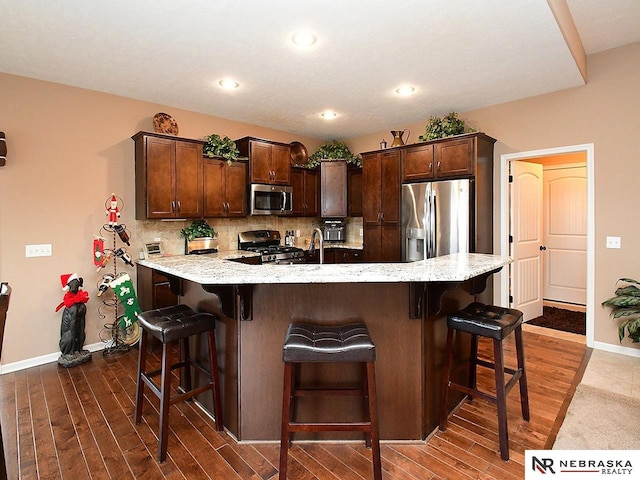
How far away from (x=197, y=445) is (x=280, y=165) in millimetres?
3741

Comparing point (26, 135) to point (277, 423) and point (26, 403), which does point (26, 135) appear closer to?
point (26, 403)

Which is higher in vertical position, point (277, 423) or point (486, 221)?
point (486, 221)

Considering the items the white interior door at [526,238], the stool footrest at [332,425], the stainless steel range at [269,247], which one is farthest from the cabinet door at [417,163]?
the stool footrest at [332,425]

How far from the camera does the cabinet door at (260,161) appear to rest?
4734 mm

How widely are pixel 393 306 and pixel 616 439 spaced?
162 cm

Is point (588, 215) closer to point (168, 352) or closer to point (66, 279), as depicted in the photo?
point (168, 352)

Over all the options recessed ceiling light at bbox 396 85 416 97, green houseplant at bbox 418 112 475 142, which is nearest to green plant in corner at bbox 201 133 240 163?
A: recessed ceiling light at bbox 396 85 416 97

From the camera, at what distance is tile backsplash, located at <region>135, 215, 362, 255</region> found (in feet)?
13.8

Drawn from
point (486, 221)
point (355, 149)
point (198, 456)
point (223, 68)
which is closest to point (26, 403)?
point (198, 456)

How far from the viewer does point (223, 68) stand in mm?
3250

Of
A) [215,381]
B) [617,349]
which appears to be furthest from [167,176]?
[617,349]

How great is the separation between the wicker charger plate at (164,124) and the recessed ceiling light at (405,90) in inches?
105

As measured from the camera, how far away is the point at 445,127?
14.1ft

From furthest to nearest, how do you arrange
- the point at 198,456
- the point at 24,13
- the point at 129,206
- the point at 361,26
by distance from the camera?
the point at 129,206 < the point at 361,26 < the point at 24,13 < the point at 198,456
